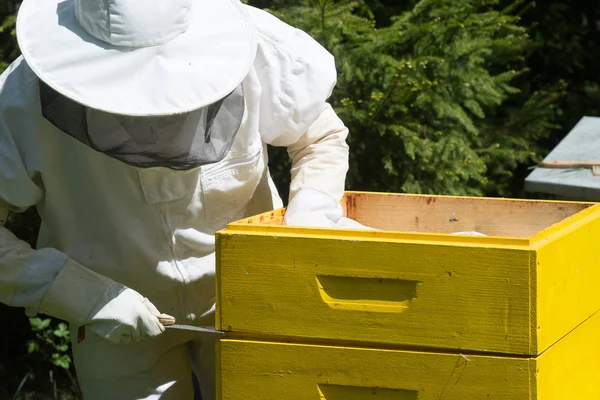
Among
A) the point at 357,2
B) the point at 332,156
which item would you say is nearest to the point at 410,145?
the point at 357,2

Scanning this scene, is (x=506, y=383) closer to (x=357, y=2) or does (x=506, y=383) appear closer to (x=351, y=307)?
(x=351, y=307)

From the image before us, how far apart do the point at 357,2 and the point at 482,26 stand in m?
0.52

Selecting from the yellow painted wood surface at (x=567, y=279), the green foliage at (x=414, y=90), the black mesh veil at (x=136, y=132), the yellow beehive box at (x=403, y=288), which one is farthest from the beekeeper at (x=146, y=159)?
the green foliage at (x=414, y=90)

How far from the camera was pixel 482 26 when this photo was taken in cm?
369

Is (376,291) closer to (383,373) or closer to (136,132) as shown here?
(383,373)

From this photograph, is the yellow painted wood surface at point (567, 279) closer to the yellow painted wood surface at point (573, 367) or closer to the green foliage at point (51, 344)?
the yellow painted wood surface at point (573, 367)

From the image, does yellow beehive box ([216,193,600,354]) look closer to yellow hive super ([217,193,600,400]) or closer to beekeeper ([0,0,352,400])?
yellow hive super ([217,193,600,400])

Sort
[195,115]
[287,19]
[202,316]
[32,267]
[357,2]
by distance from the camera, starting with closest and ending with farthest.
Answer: [195,115] → [32,267] → [202,316] → [287,19] → [357,2]

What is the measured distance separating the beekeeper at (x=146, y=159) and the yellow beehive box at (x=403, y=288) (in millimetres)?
285

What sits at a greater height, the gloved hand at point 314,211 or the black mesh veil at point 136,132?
the black mesh veil at point 136,132

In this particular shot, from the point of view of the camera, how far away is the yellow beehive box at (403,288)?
1503 millimetres

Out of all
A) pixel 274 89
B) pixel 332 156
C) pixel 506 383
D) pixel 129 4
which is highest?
pixel 129 4

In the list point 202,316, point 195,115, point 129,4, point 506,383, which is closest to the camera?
point 506,383

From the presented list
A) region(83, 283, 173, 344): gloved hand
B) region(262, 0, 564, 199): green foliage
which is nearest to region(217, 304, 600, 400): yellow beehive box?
region(83, 283, 173, 344): gloved hand
